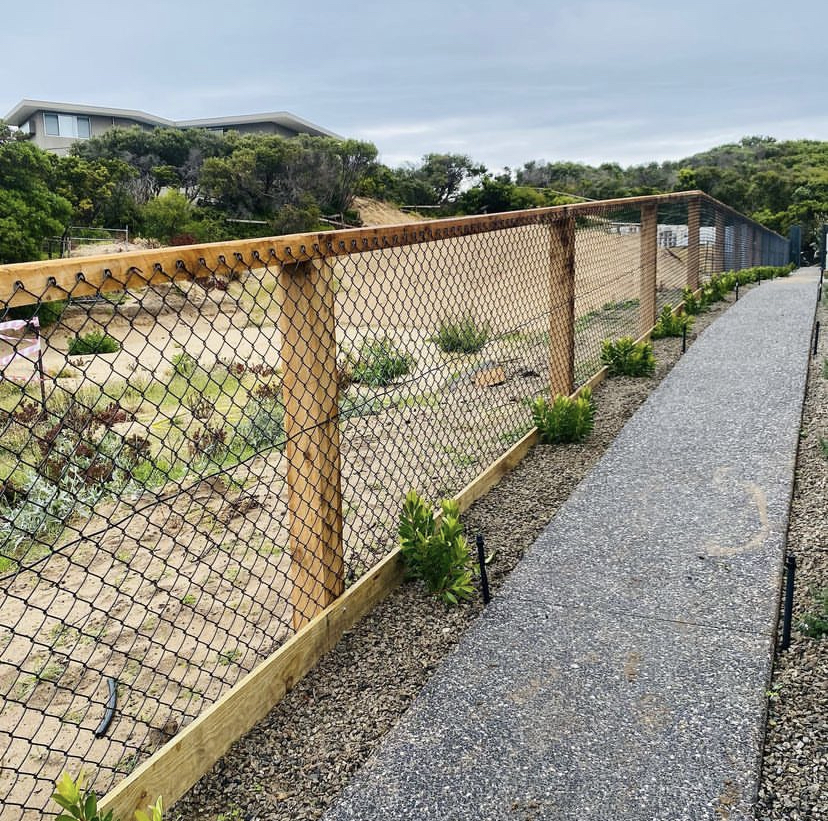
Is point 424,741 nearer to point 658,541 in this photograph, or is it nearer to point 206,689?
point 206,689

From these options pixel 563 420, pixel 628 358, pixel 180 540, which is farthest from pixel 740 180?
pixel 180 540

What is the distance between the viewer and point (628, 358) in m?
8.08

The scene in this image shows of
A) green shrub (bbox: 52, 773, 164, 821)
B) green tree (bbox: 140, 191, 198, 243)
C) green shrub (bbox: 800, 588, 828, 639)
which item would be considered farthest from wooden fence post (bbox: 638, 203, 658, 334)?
green tree (bbox: 140, 191, 198, 243)

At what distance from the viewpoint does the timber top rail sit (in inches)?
84.2

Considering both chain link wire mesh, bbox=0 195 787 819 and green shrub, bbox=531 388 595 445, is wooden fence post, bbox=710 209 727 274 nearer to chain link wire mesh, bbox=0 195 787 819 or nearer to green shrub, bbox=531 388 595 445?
chain link wire mesh, bbox=0 195 787 819

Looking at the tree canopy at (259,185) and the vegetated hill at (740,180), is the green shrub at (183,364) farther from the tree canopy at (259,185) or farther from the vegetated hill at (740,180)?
the vegetated hill at (740,180)

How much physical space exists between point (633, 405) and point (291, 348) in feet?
14.6

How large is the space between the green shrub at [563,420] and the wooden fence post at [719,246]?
10.4m

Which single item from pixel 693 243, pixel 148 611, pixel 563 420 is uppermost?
pixel 693 243

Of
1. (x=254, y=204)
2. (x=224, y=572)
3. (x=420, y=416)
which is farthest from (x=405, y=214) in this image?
(x=224, y=572)

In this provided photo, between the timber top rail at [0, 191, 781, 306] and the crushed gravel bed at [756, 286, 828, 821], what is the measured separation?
2206 mm

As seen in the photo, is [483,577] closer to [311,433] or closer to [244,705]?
[311,433]

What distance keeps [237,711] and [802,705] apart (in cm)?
185

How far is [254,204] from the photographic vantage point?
33.0m
